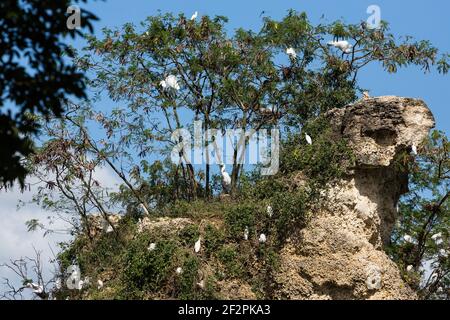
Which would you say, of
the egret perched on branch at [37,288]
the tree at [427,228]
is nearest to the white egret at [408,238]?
the tree at [427,228]

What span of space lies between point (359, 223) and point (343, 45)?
14.9ft

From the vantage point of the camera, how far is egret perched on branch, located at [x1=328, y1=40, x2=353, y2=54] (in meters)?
17.9

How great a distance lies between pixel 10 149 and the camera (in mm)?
9164

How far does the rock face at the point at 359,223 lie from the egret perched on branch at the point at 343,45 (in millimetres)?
2871

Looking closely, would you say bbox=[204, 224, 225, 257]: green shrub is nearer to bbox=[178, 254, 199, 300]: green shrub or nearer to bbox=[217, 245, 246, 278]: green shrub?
bbox=[217, 245, 246, 278]: green shrub

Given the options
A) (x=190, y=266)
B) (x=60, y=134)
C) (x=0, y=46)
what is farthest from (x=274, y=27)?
(x=0, y=46)

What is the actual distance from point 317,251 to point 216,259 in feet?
5.08

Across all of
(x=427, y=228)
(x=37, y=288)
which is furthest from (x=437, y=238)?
(x=37, y=288)

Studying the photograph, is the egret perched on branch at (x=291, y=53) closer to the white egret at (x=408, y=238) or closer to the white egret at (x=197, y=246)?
the white egret at (x=408, y=238)

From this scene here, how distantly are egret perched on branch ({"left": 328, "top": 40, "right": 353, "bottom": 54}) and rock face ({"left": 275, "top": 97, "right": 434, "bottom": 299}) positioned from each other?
2.87 meters

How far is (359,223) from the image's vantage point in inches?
579

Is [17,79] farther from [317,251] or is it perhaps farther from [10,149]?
[317,251]

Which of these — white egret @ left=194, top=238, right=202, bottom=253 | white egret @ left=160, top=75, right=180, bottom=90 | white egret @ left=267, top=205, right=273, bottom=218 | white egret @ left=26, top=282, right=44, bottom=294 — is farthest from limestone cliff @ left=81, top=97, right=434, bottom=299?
white egret @ left=160, top=75, right=180, bottom=90

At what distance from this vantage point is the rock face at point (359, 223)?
14258 millimetres
